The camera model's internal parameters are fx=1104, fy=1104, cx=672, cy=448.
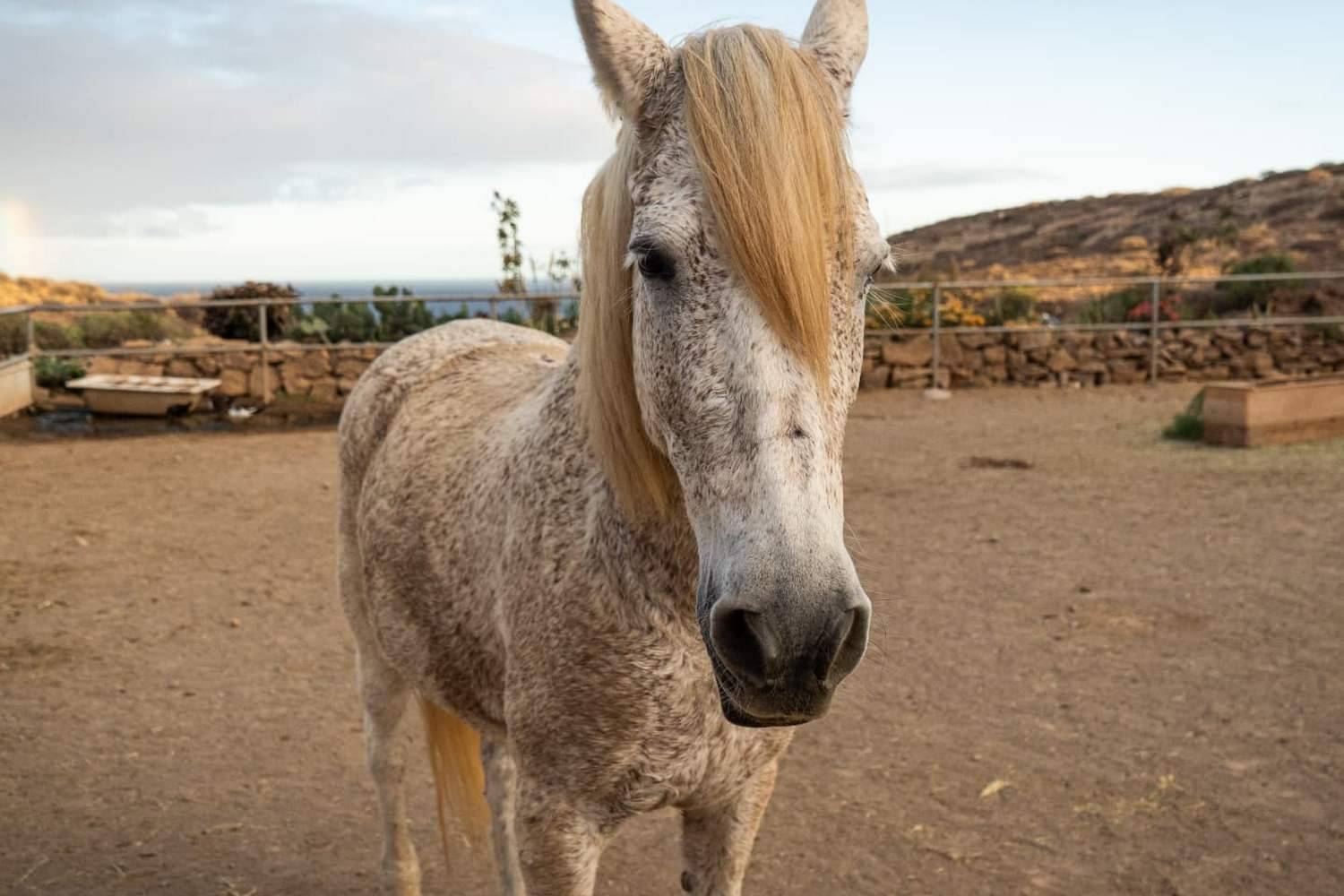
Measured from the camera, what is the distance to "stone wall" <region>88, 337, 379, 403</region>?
12.3 meters

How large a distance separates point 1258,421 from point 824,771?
6640mm

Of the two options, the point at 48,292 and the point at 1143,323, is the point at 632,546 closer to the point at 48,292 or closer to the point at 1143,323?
the point at 1143,323

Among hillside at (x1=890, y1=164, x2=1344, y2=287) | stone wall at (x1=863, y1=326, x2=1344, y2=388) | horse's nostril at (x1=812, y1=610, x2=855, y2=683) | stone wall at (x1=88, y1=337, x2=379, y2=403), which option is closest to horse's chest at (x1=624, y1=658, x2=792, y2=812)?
horse's nostril at (x1=812, y1=610, x2=855, y2=683)

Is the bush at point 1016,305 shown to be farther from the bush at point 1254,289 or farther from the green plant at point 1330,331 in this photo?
the green plant at point 1330,331

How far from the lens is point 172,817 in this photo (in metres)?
3.57

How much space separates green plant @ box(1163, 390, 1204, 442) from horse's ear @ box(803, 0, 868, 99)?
8.49 meters

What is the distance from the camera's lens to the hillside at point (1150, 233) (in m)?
24.5

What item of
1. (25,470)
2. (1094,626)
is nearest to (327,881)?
(1094,626)

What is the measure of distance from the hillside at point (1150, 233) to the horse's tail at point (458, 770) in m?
15.3

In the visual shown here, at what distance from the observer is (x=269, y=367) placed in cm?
1241

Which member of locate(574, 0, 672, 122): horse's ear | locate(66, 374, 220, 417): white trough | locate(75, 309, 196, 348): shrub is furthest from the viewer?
locate(75, 309, 196, 348): shrub

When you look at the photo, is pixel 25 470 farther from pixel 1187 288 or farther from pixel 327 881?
Result: pixel 1187 288

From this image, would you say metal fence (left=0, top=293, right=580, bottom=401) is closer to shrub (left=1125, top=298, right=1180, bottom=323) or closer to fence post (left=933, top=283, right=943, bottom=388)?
fence post (left=933, top=283, right=943, bottom=388)

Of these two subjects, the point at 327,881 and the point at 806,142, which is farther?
the point at 327,881
